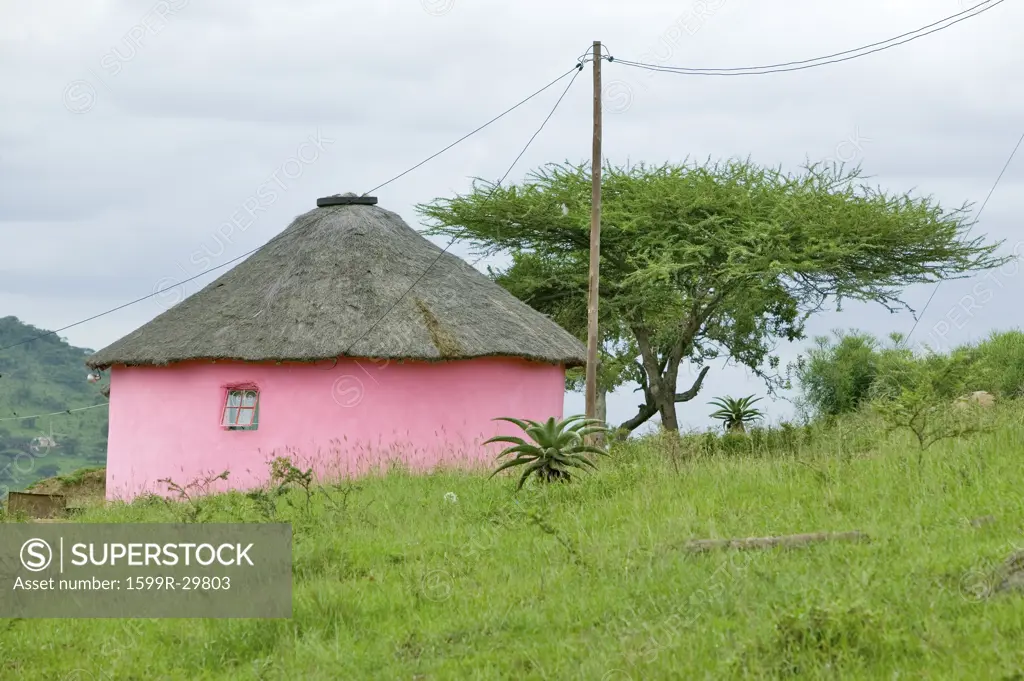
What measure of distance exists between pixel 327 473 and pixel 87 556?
Result: 667cm

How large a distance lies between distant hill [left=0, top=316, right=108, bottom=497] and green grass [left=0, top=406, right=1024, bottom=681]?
52055 mm

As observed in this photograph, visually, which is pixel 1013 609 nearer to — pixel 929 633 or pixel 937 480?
pixel 929 633

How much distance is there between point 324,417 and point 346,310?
1.90m

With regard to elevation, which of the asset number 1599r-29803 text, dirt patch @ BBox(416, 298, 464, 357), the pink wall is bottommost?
the asset number 1599r-29803 text

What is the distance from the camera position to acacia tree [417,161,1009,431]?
24.5 metres

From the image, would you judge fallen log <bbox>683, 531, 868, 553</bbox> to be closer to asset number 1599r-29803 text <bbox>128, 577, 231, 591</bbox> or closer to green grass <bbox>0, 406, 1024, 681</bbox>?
green grass <bbox>0, 406, 1024, 681</bbox>

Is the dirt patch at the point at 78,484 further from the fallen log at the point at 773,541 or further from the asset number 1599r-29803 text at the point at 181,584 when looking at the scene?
the fallen log at the point at 773,541

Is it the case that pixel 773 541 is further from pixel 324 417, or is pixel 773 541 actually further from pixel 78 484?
pixel 78 484

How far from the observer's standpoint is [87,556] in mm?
9586

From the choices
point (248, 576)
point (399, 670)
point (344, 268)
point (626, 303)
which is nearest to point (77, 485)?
point (344, 268)

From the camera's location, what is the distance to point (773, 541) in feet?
24.6

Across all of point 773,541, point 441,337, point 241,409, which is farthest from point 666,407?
point 773,541

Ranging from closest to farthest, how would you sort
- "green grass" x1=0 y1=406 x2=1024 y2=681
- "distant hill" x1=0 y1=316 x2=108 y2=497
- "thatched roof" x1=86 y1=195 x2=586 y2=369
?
"green grass" x1=0 y1=406 x2=1024 y2=681
"thatched roof" x1=86 y1=195 x2=586 y2=369
"distant hill" x1=0 y1=316 x2=108 y2=497

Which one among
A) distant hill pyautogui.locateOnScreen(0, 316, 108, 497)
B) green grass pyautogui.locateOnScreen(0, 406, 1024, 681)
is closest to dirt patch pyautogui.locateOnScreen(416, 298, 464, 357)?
green grass pyautogui.locateOnScreen(0, 406, 1024, 681)
